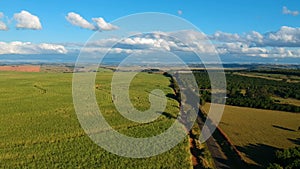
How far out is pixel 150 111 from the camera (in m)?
51.6

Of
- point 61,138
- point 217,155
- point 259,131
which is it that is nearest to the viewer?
point 217,155

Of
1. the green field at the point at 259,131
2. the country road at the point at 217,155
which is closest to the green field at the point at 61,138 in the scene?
the country road at the point at 217,155

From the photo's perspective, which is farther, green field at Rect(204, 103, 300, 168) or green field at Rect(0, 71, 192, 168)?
green field at Rect(204, 103, 300, 168)

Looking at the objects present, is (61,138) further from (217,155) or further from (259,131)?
(259,131)

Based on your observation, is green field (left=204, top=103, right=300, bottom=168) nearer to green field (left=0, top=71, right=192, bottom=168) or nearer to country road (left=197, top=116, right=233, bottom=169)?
country road (left=197, top=116, right=233, bottom=169)

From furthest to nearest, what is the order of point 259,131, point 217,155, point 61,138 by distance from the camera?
point 259,131
point 61,138
point 217,155

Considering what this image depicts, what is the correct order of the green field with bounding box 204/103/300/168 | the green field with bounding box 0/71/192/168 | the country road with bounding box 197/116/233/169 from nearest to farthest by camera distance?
the green field with bounding box 0/71/192/168 → the country road with bounding box 197/116/233/169 → the green field with bounding box 204/103/300/168

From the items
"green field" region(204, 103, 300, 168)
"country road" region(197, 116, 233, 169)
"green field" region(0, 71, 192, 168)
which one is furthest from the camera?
"green field" region(204, 103, 300, 168)

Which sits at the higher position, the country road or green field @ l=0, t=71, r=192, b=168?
green field @ l=0, t=71, r=192, b=168

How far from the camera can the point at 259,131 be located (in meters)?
43.1

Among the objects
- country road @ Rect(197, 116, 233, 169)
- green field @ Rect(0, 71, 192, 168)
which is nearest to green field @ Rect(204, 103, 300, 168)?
country road @ Rect(197, 116, 233, 169)

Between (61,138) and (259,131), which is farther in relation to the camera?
(259,131)

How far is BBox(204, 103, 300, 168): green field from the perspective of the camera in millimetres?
34281

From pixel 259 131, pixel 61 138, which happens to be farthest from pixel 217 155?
pixel 61 138
